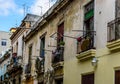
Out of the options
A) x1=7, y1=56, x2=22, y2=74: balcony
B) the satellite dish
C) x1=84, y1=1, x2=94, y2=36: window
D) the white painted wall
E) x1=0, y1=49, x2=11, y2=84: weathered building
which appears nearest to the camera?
the white painted wall

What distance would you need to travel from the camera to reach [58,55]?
1880cm

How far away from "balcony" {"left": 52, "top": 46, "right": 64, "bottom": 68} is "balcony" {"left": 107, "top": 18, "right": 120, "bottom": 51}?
5357mm

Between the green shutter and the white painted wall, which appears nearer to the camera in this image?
the white painted wall

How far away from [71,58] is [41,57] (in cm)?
603

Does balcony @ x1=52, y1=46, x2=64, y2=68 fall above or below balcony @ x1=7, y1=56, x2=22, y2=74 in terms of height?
above

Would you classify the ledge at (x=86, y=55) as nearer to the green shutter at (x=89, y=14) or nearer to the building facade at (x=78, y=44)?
the building facade at (x=78, y=44)

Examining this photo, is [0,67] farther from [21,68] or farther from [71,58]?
[71,58]

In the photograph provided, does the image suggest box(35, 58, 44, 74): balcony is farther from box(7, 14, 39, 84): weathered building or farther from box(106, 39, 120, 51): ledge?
box(106, 39, 120, 51): ledge

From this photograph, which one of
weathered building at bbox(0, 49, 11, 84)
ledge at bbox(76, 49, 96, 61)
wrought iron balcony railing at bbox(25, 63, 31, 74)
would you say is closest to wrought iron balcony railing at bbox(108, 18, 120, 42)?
ledge at bbox(76, 49, 96, 61)

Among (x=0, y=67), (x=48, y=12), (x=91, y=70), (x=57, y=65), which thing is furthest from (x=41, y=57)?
(x=0, y=67)

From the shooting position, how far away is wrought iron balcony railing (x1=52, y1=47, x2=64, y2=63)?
18.5m

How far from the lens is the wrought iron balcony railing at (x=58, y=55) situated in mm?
18453

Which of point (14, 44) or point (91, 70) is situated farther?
point (14, 44)

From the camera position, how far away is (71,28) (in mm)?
17750
